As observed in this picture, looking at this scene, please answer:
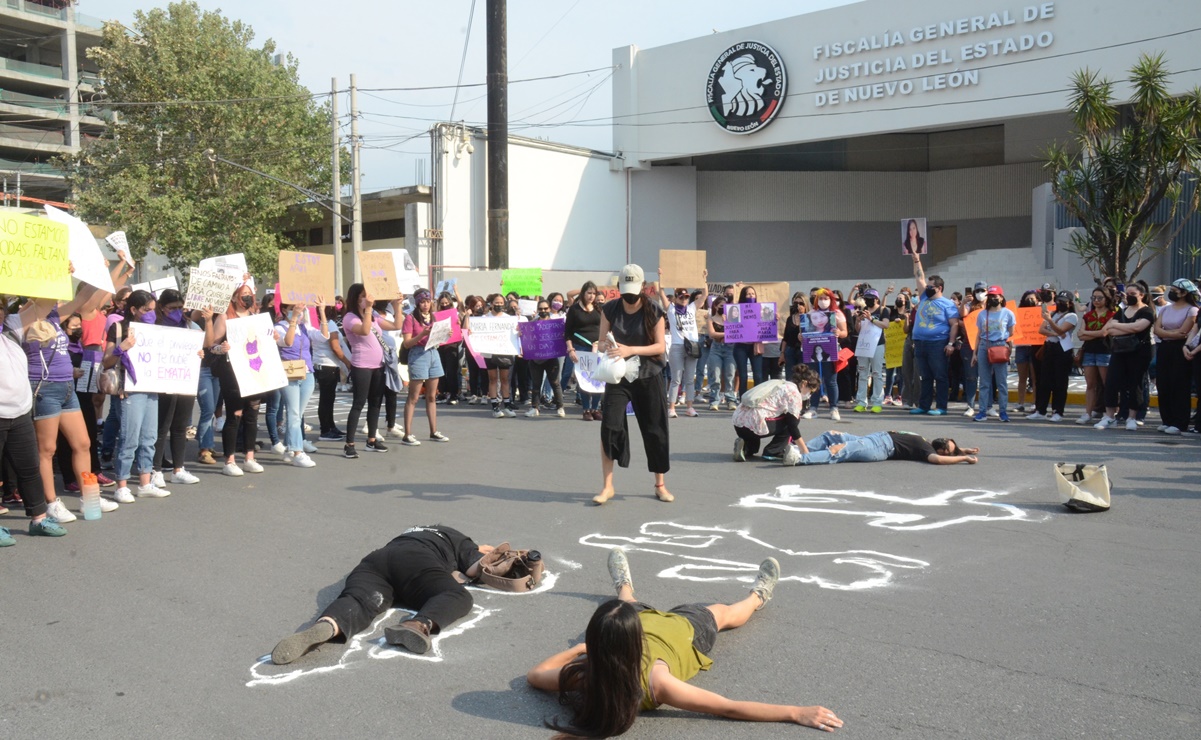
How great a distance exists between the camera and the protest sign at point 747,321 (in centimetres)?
1474

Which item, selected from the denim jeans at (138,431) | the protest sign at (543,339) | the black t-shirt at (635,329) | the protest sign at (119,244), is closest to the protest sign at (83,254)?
the protest sign at (119,244)

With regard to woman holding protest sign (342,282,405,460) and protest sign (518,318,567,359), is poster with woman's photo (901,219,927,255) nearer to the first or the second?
protest sign (518,318,567,359)

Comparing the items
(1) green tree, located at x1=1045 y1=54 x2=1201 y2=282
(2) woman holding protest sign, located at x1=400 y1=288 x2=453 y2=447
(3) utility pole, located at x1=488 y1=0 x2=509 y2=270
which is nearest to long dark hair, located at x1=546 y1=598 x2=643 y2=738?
(2) woman holding protest sign, located at x1=400 y1=288 x2=453 y2=447

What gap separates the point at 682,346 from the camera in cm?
1442

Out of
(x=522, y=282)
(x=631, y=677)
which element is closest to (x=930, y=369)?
(x=631, y=677)

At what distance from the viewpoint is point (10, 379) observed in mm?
A: 6727

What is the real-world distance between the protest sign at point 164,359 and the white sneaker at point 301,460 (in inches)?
60.3

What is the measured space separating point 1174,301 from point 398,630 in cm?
1054

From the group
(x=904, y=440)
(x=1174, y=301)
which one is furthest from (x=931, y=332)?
(x=904, y=440)

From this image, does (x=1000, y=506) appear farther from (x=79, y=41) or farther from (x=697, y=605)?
(x=79, y=41)

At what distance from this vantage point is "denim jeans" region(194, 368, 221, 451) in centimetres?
1023

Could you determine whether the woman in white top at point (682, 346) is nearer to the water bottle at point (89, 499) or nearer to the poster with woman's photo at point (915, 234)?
the poster with woman's photo at point (915, 234)

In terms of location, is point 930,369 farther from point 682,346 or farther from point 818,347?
point 682,346

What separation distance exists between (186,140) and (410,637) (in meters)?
36.5
